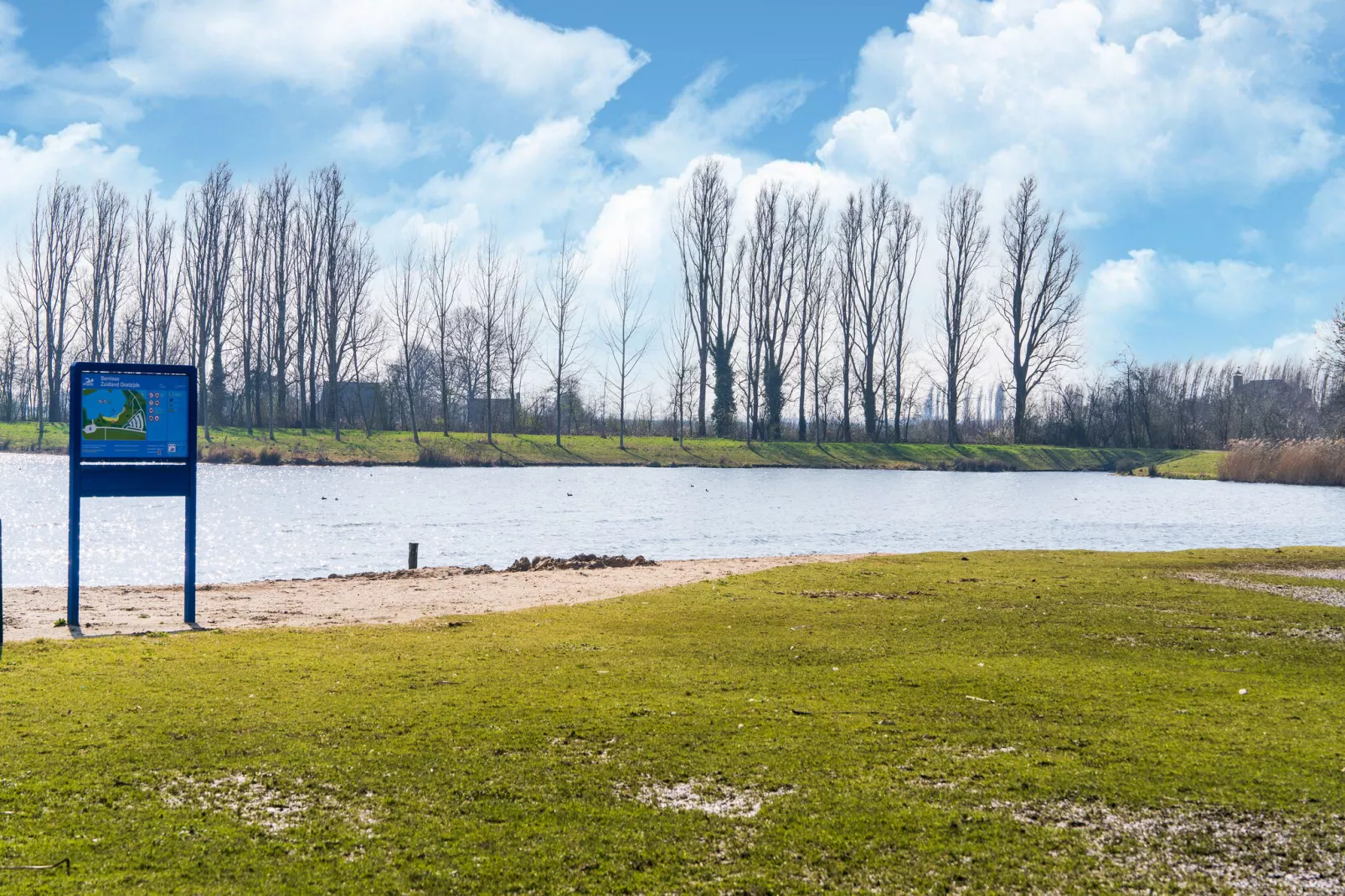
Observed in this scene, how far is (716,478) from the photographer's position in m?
54.6

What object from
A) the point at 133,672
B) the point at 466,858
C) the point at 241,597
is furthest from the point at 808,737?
the point at 241,597

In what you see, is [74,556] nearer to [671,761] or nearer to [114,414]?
[114,414]

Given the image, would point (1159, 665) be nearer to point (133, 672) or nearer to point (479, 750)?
point (479, 750)

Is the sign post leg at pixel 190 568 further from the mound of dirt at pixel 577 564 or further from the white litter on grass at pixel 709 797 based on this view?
the white litter on grass at pixel 709 797

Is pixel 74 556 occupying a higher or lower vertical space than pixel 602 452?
lower

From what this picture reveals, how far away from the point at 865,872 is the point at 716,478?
50079 mm

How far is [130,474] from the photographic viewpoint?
39.7ft

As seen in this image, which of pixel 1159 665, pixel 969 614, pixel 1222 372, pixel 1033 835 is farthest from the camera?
pixel 1222 372

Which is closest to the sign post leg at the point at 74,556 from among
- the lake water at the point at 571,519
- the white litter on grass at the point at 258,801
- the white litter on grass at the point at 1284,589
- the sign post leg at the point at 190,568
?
the sign post leg at the point at 190,568

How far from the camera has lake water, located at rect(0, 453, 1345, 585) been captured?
21.1 meters

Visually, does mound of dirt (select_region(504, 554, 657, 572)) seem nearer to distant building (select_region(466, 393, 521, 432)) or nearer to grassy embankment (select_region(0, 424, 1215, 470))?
grassy embankment (select_region(0, 424, 1215, 470))

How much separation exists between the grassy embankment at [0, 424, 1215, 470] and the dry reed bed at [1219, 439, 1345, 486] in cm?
1438

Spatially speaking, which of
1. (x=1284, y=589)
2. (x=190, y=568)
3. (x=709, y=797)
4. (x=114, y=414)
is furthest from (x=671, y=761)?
(x=1284, y=589)

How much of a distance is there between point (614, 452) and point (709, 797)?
2435 inches
